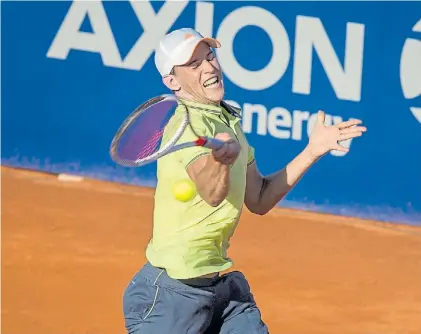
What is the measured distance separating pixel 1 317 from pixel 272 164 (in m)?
3.25

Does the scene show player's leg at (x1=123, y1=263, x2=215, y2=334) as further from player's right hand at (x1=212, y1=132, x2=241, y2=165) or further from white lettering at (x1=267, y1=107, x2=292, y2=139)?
white lettering at (x1=267, y1=107, x2=292, y2=139)

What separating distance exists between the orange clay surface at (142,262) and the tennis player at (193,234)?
276 centimetres

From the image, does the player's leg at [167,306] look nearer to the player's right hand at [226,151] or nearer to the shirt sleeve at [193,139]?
the shirt sleeve at [193,139]

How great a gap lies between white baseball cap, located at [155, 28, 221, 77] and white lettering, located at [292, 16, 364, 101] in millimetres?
5041

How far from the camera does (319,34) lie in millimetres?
9367

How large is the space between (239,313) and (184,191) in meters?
0.72

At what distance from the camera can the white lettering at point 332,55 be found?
30.6 ft

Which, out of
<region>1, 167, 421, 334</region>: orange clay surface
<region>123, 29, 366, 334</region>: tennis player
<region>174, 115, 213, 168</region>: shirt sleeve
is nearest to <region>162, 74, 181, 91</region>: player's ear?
<region>123, 29, 366, 334</region>: tennis player

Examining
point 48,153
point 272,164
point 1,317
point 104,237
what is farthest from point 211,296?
point 48,153

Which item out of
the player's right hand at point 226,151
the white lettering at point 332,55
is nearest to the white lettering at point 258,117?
the white lettering at point 332,55

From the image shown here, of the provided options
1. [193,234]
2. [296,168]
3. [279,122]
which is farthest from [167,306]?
[279,122]

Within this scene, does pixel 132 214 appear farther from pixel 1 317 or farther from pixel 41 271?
pixel 1 317

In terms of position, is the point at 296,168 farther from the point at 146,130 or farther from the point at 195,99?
the point at 146,130

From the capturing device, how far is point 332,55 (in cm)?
936
